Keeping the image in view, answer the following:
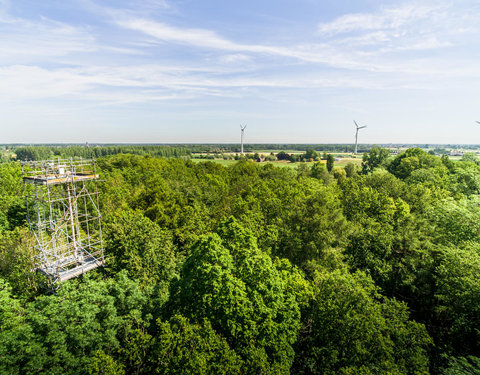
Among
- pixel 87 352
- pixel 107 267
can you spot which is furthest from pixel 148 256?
pixel 87 352

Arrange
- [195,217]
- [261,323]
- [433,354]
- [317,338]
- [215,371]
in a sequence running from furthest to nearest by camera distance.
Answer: [195,217], [433,354], [317,338], [261,323], [215,371]

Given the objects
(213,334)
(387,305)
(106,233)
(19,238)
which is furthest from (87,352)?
(387,305)

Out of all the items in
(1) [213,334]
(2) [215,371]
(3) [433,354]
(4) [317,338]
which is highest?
(1) [213,334]

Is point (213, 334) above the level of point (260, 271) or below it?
below

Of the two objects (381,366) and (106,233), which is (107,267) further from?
(381,366)

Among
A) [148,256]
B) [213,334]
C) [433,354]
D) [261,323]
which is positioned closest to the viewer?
[213,334]

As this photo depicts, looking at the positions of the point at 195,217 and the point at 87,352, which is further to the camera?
the point at 195,217
